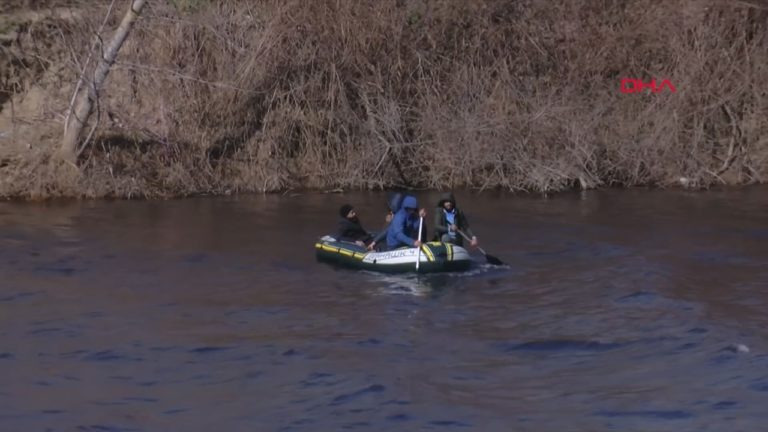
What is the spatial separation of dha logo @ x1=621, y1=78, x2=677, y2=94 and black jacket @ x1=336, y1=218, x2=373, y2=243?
419 inches

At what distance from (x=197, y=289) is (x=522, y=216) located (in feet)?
25.1

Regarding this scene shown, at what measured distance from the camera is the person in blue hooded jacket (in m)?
16.8

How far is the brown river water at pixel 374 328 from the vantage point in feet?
35.8

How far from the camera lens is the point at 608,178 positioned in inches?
1005

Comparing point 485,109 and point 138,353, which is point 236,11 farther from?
point 138,353

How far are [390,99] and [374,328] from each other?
1213 cm

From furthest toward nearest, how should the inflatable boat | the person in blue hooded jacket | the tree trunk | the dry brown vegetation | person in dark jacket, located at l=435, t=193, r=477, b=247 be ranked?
the dry brown vegetation < the tree trunk < person in dark jacket, located at l=435, t=193, r=477, b=247 < the person in blue hooded jacket < the inflatable boat

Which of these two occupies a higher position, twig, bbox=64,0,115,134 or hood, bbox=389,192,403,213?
twig, bbox=64,0,115,134

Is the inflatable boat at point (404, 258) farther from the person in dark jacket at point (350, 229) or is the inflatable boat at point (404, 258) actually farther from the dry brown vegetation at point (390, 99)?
the dry brown vegetation at point (390, 99)

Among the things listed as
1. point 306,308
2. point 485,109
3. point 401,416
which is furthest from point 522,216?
point 401,416

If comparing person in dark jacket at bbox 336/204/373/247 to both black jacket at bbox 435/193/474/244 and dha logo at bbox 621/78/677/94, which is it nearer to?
black jacket at bbox 435/193/474/244

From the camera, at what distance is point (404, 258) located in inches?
646

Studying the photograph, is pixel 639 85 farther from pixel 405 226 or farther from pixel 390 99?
pixel 405 226

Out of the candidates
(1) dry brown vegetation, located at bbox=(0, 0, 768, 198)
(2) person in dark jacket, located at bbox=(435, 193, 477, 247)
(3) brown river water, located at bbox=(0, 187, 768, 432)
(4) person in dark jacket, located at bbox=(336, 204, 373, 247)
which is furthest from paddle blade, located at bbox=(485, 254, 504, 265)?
(1) dry brown vegetation, located at bbox=(0, 0, 768, 198)
